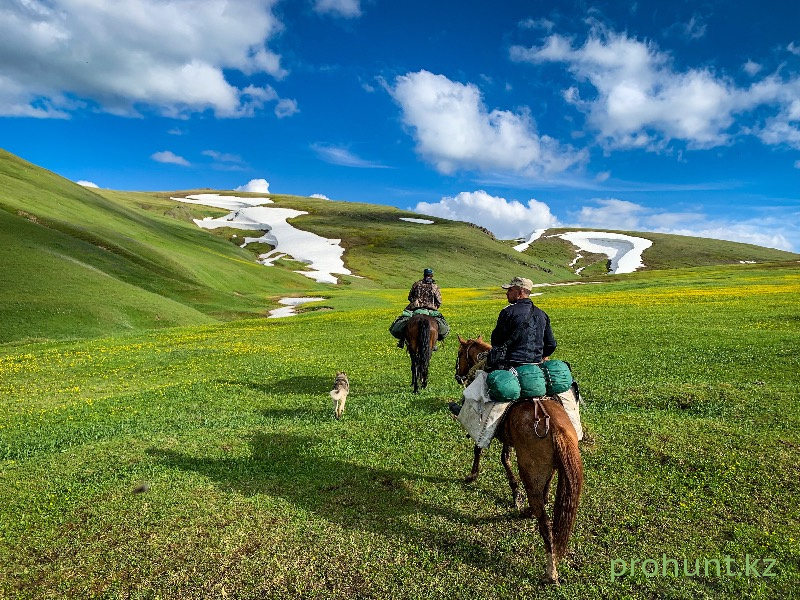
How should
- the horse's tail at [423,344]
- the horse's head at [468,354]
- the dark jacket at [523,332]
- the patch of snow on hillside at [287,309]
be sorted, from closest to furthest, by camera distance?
the dark jacket at [523,332]
the horse's head at [468,354]
the horse's tail at [423,344]
the patch of snow on hillside at [287,309]

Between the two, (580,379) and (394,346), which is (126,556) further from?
(394,346)

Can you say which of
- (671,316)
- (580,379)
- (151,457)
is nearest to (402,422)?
(151,457)

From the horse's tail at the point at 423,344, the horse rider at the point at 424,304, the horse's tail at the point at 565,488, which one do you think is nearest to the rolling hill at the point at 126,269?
the horse rider at the point at 424,304

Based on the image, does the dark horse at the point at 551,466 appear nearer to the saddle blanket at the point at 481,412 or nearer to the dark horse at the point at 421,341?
Result: the saddle blanket at the point at 481,412

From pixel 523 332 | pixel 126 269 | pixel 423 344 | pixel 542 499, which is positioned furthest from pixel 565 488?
pixel 126 269

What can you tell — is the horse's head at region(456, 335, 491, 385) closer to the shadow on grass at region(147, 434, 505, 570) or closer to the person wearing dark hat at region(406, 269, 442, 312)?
the shadow on grass at region(147, 434, 505, 570)

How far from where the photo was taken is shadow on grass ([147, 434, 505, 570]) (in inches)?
324

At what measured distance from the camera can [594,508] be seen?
8.74 metres

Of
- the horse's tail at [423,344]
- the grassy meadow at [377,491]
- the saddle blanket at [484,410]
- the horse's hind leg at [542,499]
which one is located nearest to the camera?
the horse's hind leg at [542,499]

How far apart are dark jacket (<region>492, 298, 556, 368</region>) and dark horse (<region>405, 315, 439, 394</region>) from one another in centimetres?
832

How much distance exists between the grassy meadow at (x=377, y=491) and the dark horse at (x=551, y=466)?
823 mm

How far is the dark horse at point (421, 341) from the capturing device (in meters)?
17.1

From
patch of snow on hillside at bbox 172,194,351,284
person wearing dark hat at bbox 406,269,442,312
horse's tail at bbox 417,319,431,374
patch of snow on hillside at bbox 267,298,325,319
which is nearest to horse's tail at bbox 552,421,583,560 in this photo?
horse's tail at bbox 417,319,431,374

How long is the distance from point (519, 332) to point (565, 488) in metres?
2.95
